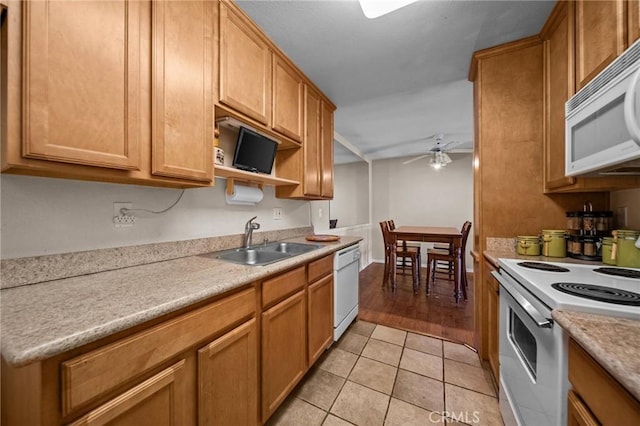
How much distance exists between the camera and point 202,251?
1514 millimetres

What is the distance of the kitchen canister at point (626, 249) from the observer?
3.71 feet

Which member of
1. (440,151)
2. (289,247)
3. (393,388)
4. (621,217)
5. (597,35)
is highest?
(440,151)

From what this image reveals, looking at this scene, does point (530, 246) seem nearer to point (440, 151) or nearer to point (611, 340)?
point (611, 340)

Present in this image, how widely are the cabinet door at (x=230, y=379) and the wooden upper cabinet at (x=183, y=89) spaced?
79 centimetres

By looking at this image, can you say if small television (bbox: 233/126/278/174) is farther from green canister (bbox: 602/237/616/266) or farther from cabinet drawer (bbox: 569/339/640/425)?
green canister (bbox: 602/237/616/266)

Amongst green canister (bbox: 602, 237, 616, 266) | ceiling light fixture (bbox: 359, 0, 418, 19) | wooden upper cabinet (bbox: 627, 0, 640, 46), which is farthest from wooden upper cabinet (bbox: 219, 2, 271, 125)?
green canister (bbox: 602, 237, 616, 266)

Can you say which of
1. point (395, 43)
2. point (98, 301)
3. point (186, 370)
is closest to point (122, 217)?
point (98, 301)

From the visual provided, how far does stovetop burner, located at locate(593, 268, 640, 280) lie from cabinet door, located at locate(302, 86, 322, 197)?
6.12 feet

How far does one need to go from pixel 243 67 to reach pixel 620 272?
2.23m

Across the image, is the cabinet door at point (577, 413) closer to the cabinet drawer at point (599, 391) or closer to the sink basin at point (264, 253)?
the cabinet drawer at point (599, 391)

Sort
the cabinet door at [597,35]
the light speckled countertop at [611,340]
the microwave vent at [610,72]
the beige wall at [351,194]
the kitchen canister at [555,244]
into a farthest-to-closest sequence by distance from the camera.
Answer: the beige wall at [351,194] < the kitchen canister at [555,244] < the cabinet door at [597,35] < the microwave vent at [610,72] < the light speckled countertop at [611,340]

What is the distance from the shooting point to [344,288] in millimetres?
2135

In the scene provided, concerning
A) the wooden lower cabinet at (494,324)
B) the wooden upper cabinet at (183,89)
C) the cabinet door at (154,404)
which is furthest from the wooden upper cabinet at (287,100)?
the wooden lower cabinet at (494,324)

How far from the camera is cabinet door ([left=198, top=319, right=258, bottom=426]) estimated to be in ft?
2.89
